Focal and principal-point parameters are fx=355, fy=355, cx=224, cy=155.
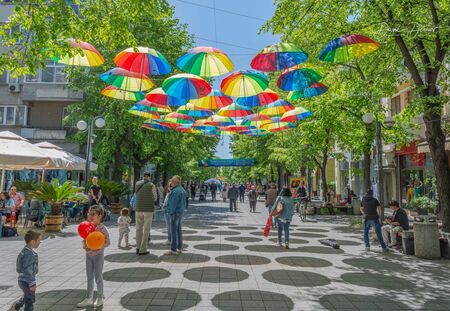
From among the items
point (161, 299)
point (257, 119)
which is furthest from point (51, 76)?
point (161, 299)

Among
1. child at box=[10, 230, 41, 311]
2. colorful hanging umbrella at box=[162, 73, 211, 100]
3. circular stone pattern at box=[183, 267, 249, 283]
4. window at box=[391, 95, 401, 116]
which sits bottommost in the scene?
circular stone pattern at box=[183, 267, 249, 283]

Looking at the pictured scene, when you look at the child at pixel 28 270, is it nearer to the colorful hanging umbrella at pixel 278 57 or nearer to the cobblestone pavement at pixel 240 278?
the cobblestone pavement at pixel 240 278

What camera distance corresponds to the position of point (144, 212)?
9242mm

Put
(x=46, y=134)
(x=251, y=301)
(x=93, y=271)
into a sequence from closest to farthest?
1. (x=93, y=271)
2. (x=251, y=301)
3. (x=46, y=134)

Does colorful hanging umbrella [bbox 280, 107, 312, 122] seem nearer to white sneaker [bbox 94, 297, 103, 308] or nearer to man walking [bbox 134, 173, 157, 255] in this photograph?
man walking [bbox 134, 173, 157, 255]

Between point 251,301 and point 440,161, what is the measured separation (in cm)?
810

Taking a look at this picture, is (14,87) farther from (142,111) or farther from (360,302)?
(360,302)

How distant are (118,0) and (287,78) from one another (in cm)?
492

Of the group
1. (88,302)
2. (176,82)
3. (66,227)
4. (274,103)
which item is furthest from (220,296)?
(66,227)

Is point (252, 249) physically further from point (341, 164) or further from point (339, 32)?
point (341, 164)

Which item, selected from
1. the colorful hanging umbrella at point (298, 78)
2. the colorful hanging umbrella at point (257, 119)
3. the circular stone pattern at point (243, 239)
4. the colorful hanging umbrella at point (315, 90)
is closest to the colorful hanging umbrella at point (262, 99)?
the colorful hanging umbrella at point (315, 90)

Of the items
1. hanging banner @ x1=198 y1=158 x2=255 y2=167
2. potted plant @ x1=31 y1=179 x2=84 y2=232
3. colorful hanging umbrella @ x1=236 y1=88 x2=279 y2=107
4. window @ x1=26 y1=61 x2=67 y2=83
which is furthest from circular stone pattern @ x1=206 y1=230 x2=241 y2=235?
hanging banner @ x1=198 y1=158 x2=255 y2=167

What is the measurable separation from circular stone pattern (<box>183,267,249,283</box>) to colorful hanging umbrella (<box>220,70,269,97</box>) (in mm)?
5112

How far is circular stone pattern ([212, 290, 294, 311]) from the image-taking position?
539 cm
